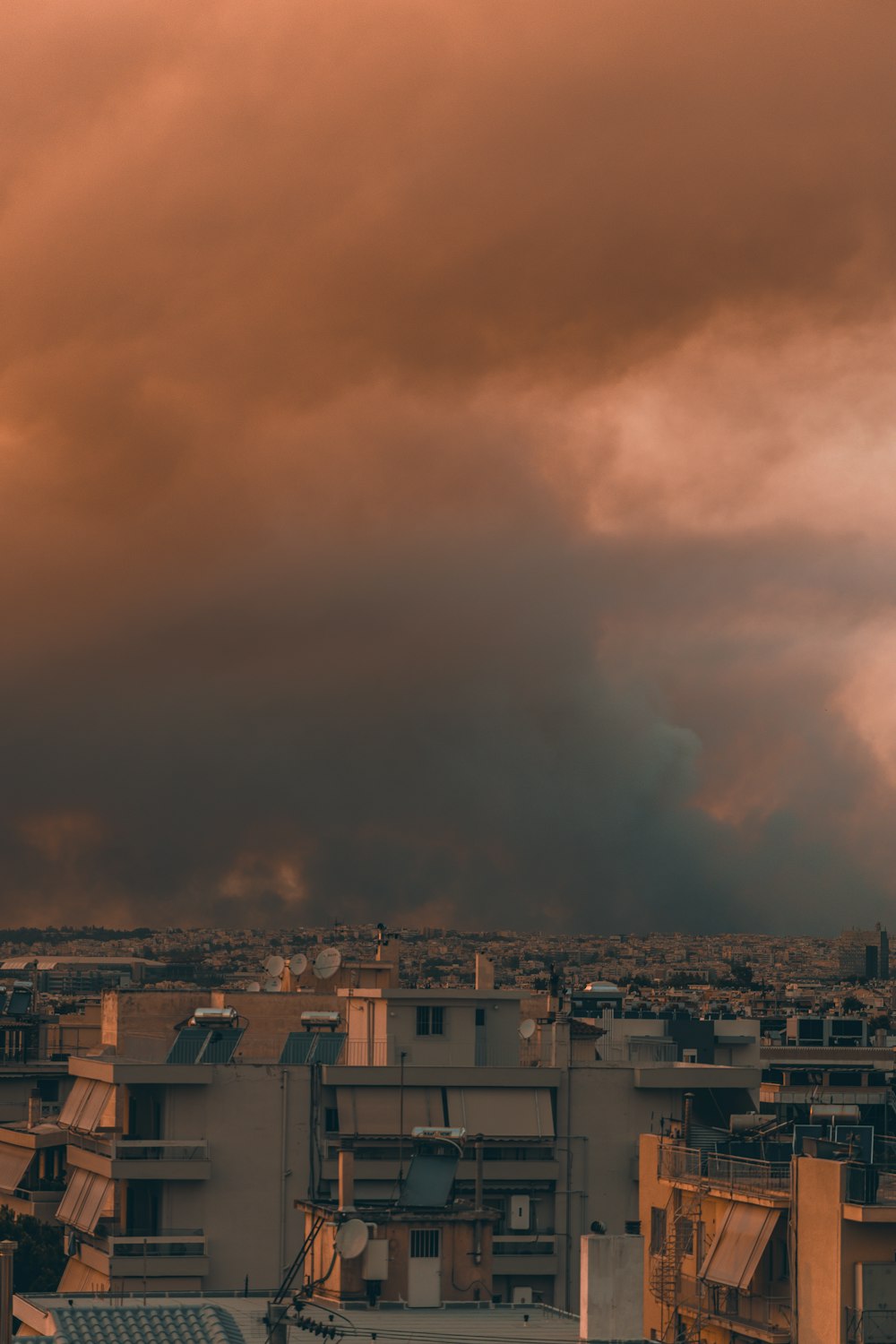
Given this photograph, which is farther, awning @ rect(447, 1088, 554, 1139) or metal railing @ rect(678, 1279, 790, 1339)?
awning @ rect(447, 1088, 554, 1139)

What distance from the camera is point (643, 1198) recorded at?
61.3 metres

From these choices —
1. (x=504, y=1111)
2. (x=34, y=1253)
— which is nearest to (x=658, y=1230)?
(x=504, y=1111)

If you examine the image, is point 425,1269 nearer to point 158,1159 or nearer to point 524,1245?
point 524,1245

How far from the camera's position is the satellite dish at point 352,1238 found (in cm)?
5959

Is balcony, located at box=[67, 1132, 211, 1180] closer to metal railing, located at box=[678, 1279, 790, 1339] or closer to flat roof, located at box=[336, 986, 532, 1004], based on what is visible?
flat roof, located at box=[336, 986, 532, 1004]

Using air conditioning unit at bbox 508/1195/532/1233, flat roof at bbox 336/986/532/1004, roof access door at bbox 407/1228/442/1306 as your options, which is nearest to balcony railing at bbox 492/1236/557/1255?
air conditioning unit at bbox 508/1195/532/1233

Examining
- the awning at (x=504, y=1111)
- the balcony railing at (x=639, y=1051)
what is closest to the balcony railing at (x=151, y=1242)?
the awning at (x=504, y=1111)

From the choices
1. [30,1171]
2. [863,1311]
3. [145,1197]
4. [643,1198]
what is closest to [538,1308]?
[643,1198]

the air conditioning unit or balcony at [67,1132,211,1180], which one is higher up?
balcony at [67,1132,211,1180]

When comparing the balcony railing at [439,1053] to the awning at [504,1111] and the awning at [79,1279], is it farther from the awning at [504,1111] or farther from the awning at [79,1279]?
the awning at [79,1279]

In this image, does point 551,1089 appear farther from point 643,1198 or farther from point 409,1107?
point 643,1198

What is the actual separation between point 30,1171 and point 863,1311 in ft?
214

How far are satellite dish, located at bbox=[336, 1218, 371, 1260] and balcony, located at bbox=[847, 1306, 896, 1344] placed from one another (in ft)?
48.4

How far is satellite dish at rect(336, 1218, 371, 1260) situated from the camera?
59594 millimetres
